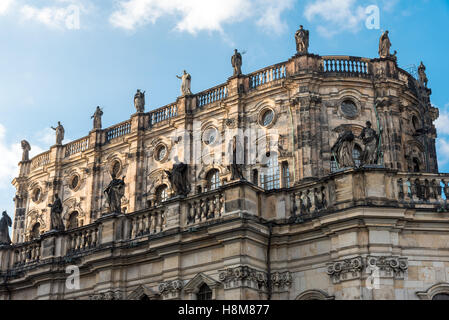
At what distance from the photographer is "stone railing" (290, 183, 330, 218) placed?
23.0 m

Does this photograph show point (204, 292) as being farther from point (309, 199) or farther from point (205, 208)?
point (309, 199)

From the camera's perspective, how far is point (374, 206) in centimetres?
2138

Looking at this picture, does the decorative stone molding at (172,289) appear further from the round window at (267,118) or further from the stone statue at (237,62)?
the stone statue at (237,62)

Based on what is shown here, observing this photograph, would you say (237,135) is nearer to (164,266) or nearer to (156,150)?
(156,150)

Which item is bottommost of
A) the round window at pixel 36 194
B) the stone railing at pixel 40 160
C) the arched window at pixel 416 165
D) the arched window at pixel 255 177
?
the arched window at pixel 255 177

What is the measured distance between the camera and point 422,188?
74.4 feet

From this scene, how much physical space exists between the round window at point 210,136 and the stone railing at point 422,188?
726 inches

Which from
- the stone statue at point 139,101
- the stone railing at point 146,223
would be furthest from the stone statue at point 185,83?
the stone railing at point 146,223

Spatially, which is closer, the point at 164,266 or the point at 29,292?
the point at 164,266

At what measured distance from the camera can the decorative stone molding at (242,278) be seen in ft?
72.8

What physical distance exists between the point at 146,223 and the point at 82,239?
11.0ft

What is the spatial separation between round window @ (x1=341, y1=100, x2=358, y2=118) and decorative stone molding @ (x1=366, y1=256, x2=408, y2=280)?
17.4m
